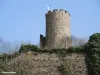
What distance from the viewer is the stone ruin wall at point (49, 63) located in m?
22.1

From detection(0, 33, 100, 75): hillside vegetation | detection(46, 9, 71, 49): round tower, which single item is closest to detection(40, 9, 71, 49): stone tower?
detection(46, 9, 71, 49): round tower

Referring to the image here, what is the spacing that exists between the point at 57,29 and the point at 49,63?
712cm

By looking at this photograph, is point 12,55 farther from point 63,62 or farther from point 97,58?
point 97,58

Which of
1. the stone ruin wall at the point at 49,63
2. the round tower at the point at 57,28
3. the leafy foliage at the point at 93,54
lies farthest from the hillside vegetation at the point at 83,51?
the round tower at the point at 57,28

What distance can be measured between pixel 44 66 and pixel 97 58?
447 cm

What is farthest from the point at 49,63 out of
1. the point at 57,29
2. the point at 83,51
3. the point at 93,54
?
the point at 57,29

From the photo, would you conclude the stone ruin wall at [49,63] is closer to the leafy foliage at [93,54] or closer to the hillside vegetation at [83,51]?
the hillside vegetation at [83,51]

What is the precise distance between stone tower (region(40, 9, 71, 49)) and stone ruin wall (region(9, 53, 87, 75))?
540 centimetres

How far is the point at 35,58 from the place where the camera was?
23000 millimetres

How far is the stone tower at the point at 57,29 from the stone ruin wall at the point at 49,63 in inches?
212

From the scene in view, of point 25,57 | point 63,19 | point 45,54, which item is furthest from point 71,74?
point 63,19

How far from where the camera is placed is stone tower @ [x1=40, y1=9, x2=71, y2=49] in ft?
Answer: 93.5

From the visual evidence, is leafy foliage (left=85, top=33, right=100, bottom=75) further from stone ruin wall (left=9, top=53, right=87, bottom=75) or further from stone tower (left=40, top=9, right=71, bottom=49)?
stone tower (left=40, top=9, right=71, bottom=49)

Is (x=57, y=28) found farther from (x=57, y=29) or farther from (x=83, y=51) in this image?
(x=83, y=51)
